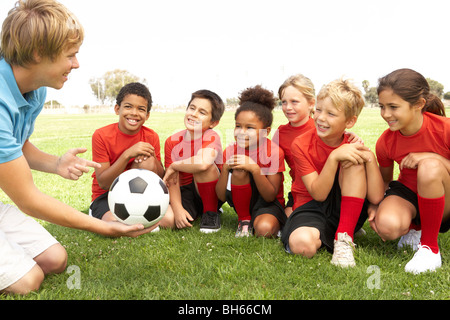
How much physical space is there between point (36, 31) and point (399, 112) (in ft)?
8.90

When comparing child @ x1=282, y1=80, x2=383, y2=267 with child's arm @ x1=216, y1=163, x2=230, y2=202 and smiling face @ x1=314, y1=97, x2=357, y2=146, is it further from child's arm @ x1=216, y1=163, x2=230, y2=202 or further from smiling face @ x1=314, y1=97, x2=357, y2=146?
child's arm @ x1=216, y1=163, x2=230, y2=202

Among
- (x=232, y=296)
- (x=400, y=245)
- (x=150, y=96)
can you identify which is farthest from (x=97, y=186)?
(x=400, y=245)

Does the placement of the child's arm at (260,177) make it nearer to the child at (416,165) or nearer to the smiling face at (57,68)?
the child at (416,165)

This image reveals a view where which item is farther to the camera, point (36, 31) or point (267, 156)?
point (267, 156)

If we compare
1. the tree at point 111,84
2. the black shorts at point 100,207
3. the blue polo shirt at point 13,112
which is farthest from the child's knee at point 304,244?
the tree at point 111,84

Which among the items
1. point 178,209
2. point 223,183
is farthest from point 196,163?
point 178,209

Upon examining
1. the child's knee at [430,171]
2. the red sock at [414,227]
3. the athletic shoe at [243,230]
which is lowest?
the athletic shoe at [243,230]

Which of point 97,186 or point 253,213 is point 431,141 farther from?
point 97,186

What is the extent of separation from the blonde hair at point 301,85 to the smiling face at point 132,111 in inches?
59.9

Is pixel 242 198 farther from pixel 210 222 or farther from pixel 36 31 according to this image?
pixel 36 31

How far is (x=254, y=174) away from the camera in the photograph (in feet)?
12.7

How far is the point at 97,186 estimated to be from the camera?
15.0 ft

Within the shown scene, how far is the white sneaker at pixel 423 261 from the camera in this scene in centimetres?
303

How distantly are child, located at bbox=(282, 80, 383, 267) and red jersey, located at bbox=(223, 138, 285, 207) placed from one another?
41 cm
